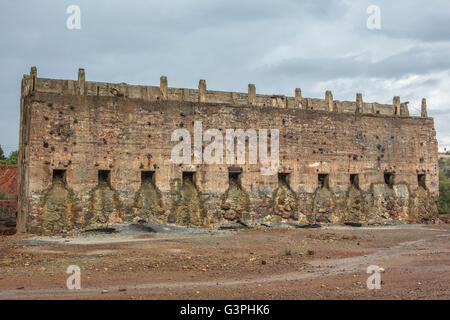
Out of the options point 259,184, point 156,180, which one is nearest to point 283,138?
point 259,184

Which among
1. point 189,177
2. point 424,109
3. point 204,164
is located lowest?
point 189,177

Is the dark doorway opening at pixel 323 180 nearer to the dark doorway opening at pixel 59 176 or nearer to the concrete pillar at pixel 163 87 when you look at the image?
the concrete pillar at pixel 163 87

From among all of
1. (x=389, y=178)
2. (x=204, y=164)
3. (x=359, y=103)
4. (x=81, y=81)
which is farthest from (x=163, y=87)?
(x=389, y=178)

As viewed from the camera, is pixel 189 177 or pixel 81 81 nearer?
pixel 81 81

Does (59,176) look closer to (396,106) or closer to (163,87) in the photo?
(163,87)

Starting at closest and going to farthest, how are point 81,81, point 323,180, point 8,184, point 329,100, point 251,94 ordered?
point 81,81 → point 251,94 → point 323,180 → point 329,100 → point 8,184

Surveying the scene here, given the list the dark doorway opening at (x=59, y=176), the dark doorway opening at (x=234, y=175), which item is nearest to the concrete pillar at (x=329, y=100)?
the dark doorway opening at (x=234, y=175)

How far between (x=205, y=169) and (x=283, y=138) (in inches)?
167

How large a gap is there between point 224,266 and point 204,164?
1139 centimetres

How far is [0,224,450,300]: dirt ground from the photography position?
330 inches

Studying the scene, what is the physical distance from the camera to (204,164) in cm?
2262

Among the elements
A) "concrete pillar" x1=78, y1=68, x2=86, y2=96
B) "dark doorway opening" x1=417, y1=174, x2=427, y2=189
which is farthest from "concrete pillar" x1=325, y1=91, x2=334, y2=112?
"concrete pillar" x1=78, y1=68, x2=86, y2=96

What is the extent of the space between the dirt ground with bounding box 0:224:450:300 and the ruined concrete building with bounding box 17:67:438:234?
2657mm

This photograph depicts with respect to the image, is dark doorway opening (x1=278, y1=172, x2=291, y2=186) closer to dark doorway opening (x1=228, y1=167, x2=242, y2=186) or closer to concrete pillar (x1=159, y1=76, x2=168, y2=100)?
dark doorway opening (x1=228, y1=167, x2=242, y2=186)
